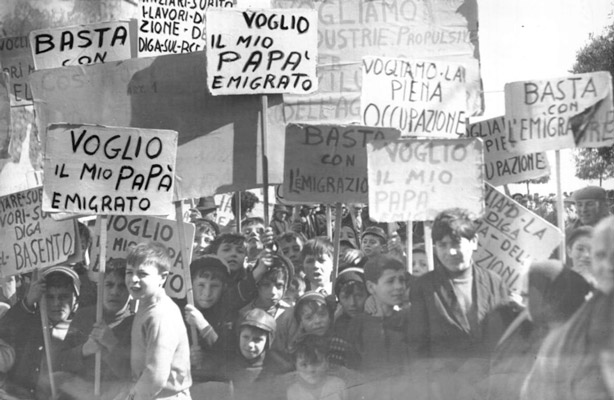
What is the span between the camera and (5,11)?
8.51 meters

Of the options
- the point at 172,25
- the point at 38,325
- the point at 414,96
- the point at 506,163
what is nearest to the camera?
the point at 506,163

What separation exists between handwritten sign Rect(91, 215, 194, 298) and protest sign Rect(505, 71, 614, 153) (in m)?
2.25

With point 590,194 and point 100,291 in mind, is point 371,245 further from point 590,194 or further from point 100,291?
point 100,291

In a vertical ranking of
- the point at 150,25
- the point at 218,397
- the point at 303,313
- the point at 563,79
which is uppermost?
the point at 150,25

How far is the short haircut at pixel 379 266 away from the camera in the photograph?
26.6 ft

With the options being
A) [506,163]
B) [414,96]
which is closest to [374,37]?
[414,96]

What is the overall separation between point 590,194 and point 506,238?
1.95ft

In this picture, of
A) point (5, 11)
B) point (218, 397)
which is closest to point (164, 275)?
point (218, 397)

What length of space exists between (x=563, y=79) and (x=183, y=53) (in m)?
2.47

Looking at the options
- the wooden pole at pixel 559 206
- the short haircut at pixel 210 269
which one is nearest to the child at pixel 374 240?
the short haircut at pixel 210 269

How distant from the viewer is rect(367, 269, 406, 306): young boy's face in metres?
8.09

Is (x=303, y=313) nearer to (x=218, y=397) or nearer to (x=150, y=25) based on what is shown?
(x=218, y=397)

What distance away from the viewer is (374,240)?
811 cm

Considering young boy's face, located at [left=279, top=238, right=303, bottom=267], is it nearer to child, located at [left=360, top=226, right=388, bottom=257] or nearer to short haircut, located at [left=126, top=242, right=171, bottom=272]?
child, located at [left=360, top=226, right=388, bottom=257]
